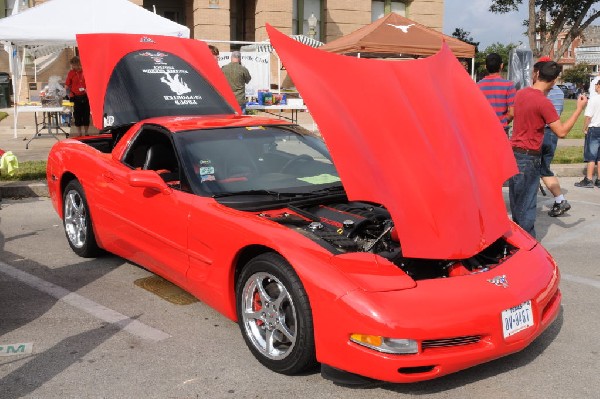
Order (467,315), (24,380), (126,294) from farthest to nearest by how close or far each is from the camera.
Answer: (126,294) → (24,380) → (467,315)

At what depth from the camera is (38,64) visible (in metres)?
22.5

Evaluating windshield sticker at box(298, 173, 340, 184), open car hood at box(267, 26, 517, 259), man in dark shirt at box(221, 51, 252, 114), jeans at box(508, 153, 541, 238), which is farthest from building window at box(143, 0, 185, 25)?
open car hood at box(267, 26, 517, 259)

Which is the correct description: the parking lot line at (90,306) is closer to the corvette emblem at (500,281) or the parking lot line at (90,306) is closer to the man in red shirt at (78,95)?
the corvette emblem at (500,281)

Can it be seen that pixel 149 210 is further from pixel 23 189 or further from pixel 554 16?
pixel 554 16

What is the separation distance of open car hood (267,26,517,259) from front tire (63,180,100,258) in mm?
2728

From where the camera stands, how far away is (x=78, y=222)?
5.79 m

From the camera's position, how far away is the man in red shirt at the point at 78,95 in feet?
42.1

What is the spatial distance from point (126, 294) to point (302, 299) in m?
2.08

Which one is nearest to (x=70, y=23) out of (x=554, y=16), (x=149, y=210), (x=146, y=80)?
(x=146, y=80)

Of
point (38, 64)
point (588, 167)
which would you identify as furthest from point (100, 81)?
point (38, 64)

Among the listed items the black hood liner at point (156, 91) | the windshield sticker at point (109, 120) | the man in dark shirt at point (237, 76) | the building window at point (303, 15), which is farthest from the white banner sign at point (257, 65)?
the windshield sticker at point (109, 120)

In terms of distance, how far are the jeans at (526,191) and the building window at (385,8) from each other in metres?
26.3

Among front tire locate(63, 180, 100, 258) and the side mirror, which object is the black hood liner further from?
the side mirror

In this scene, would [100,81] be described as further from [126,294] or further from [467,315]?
[467,315]
